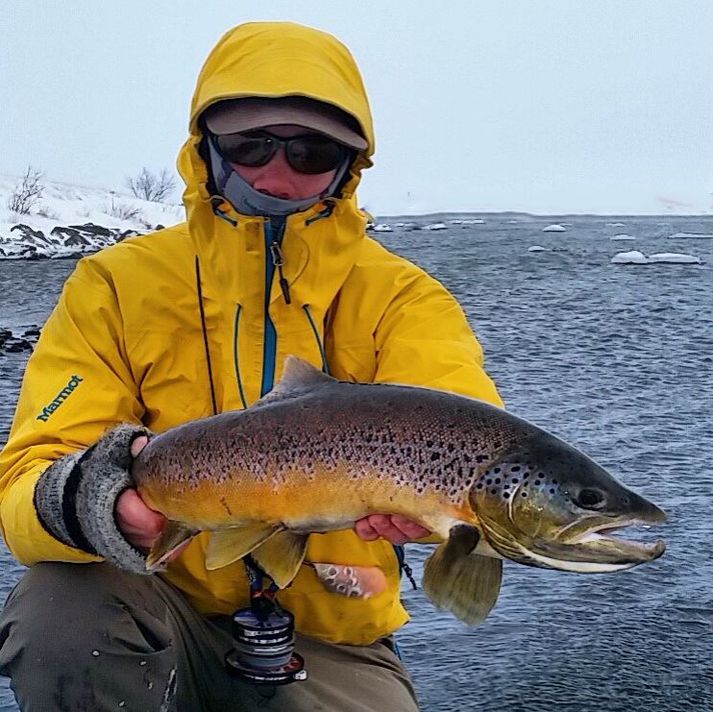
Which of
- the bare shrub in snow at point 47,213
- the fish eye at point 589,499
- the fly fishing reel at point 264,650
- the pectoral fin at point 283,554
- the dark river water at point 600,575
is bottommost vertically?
the bare shrub in snow at point 47,213

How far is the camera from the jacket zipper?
127 inches

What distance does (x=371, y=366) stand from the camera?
134 inches

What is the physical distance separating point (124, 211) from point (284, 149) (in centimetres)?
6802

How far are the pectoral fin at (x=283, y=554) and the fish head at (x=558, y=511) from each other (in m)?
0.49

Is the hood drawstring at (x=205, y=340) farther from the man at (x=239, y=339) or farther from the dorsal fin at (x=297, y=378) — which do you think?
the dorsal fin at (x=297, y=378)

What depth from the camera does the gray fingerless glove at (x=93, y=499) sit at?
8.97 ft

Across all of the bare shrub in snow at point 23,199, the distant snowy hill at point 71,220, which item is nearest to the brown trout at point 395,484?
the distant snowy hill at point 71,220

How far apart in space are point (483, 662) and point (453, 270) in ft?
87.8

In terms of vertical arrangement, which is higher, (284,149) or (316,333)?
(284,149)

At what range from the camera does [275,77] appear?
10.1 ft

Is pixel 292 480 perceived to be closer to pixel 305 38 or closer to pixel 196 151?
pixel 196 151

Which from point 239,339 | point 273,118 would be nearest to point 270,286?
point 239,339

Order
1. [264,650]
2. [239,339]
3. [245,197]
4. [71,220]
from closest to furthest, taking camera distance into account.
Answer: [264,650], [245,197], [239,339], [71,220]

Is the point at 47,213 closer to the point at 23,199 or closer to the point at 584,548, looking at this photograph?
the point at 23,199
